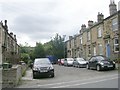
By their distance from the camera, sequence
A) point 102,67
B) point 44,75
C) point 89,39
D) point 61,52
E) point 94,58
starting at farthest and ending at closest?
point 61,52, point 89,39, point 94,58, point 102,67, point 44,75

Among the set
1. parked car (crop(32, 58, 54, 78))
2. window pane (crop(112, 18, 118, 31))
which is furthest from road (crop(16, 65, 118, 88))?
window pane (crop(112, 18, 118, 31))

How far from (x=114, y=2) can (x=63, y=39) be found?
41.5 meters

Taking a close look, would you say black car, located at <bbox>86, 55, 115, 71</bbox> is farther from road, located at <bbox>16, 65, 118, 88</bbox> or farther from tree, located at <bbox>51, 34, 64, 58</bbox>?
tree, located at <bbox>51, 34, 64, 58</bbox>

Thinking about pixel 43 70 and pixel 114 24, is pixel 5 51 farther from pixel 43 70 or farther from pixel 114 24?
pixel 43 70

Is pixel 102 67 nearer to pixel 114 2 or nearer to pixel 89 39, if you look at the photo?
pixel 114 2

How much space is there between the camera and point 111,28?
34.4 m

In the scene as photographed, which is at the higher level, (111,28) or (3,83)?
(111,28)

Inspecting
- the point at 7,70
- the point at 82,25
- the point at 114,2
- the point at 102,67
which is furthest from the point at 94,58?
the point at 82,25

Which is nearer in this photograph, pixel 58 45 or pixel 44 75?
pixel 44 75

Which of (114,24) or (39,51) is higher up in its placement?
(114,24)

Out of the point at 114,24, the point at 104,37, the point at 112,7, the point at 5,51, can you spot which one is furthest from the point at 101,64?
the point at 5,51

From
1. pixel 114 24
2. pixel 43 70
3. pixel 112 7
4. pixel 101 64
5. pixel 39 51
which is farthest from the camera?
pixel 39 51

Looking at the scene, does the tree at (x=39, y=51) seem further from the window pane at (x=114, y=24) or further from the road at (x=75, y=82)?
the road at (x=75, y=82)

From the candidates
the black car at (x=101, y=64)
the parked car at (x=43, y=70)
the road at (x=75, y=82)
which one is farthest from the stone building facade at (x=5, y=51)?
the black car at (x=101, y=64)
